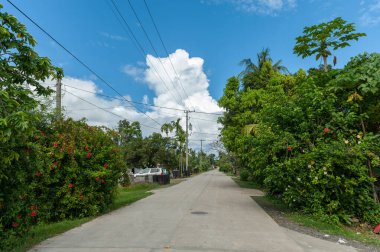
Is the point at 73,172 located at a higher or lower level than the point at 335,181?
higher

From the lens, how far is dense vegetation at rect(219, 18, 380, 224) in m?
9.79

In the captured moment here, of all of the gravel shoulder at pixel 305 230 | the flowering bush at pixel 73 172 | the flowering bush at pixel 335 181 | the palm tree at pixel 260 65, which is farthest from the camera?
the palm tree at pixel 260 65

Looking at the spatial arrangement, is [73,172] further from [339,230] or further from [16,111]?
[339,230]

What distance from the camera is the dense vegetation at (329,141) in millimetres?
9789

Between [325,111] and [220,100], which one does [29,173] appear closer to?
[325,111]

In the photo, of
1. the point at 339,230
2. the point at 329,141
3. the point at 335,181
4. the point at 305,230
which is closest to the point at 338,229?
the point at 339,230

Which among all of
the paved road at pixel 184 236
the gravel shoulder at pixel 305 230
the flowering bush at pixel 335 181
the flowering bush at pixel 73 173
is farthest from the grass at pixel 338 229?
the flowering bush at pixel 73 173

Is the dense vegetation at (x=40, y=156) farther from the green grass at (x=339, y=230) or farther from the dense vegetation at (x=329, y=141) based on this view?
the green grass at (x=339, y=230)

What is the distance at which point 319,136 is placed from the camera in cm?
1084

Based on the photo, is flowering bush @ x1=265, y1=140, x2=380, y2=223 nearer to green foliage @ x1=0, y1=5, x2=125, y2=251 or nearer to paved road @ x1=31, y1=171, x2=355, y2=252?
paved road @ x1=31, y1=171, x2=355, y2=252

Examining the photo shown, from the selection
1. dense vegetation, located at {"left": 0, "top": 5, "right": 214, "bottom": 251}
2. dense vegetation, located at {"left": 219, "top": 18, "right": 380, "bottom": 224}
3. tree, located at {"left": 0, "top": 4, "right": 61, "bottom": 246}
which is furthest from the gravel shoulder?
tree, located at {"left": 0, "top": 4, "right": 61, "bottom": 246}

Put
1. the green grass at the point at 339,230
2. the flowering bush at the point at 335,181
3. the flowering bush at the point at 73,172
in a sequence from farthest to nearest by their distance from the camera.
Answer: the flowering bush at the point at 73,172, the flowering bush at the point at 335,181, the green grass at the point at 339,230

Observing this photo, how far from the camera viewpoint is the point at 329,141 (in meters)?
10.6

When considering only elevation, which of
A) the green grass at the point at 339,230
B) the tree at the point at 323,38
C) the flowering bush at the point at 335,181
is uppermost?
the tree at the point at 323,38
